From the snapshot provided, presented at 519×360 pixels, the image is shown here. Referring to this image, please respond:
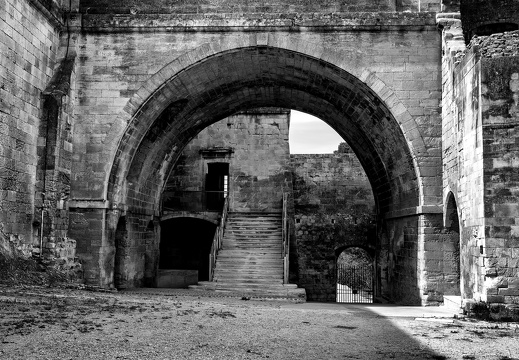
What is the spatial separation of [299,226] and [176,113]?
8.01 metres

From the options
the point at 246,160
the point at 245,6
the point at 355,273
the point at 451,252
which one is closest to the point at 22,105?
the point at 245,6

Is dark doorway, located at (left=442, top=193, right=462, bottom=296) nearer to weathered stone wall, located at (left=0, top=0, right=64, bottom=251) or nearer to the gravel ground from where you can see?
the gravel ground

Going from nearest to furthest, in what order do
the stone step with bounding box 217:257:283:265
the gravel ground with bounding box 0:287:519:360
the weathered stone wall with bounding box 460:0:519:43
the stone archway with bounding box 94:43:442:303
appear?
the gravel ground with bounding box 0:287:519:360
the stone archway with bounding box 94:43:442:303
the weathered stone wall with bounding box 460:0:519:43
the stone step with bounding box 217:257:283:265

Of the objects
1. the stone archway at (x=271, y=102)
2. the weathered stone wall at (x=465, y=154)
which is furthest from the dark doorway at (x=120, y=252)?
the weathered stone wall at (x=465, y=154)

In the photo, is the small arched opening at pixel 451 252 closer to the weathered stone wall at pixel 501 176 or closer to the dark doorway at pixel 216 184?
the weathered stone wall at pixel 501 176

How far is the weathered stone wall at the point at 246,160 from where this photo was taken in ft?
71.7

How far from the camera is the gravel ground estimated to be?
6102 mm

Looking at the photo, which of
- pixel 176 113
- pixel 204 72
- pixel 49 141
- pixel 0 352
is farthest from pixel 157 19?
pixel 0 352

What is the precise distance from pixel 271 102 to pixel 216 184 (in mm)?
6769

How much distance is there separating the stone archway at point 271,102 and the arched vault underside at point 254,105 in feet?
0.08

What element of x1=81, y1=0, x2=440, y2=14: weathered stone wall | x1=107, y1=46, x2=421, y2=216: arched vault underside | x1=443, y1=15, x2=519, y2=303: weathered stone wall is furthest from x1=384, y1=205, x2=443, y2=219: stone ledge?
x1=81, y1=0, x2=440, y2=14: weathered stone wall

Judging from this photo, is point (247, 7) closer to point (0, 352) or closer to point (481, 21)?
point (481, 21)

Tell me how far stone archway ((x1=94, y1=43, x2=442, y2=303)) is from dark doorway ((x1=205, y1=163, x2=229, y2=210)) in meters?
5.26

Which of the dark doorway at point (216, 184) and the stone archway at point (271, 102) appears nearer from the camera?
the stone archway at point (271, 102)
